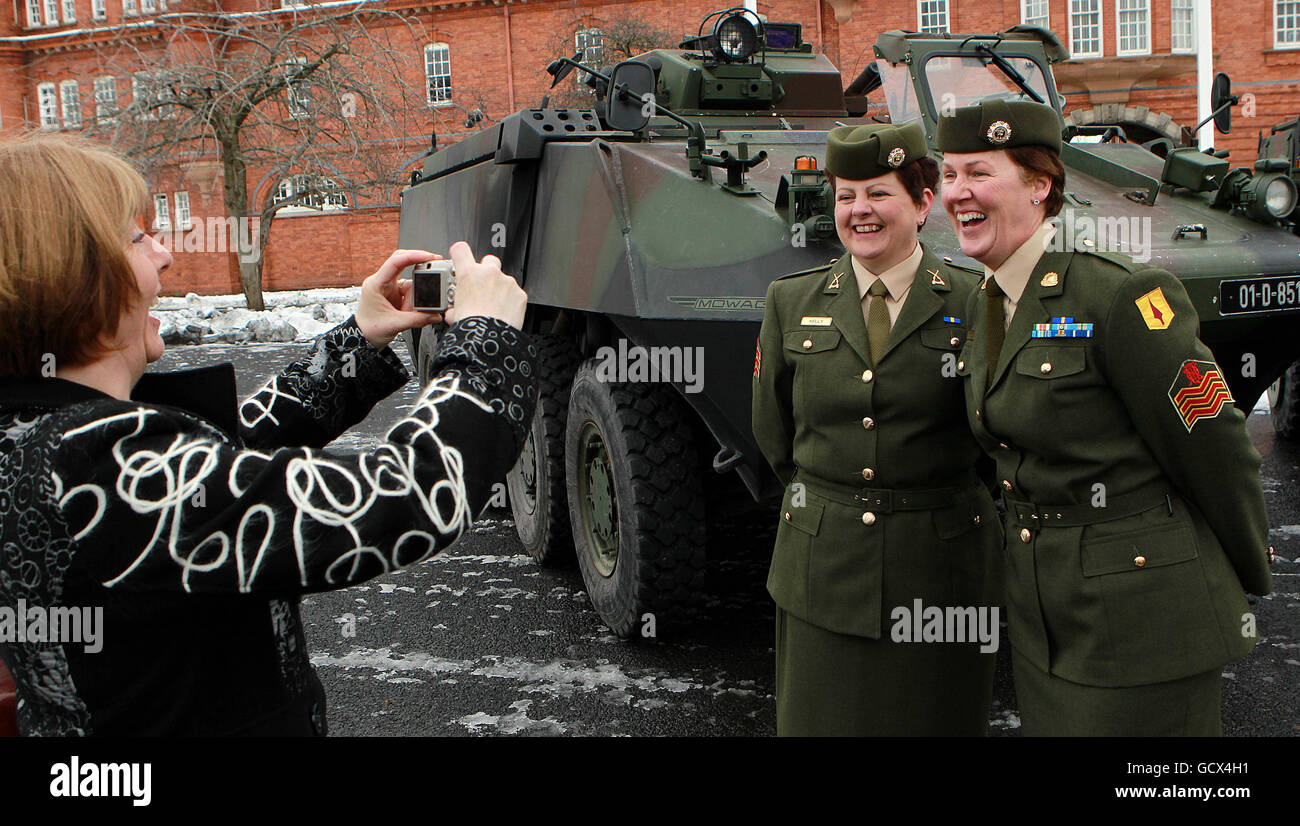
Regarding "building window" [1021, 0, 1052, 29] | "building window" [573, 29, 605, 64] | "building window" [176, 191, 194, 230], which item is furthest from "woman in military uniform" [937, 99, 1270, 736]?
"building window" [176, 191, 194, 230]

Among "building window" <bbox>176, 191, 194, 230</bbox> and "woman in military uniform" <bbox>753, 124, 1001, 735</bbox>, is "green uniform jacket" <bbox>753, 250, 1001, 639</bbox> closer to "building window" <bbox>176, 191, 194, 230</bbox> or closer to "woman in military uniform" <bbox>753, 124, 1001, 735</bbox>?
"woman in military uniform" <bbox>753, 124, 1001, 735</bbox>

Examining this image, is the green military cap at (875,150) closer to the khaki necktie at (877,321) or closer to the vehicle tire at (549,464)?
the khaki necktie at (877,321)

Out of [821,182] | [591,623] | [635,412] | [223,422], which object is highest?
[821,182]

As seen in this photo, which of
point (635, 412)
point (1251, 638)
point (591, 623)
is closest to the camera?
point (1251, 638)

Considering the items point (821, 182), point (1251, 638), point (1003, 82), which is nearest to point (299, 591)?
point (1251, 638)

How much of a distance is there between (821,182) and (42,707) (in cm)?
284

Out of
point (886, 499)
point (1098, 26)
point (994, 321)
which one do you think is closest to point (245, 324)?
point (886, 499)

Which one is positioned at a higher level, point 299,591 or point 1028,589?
point 299,591

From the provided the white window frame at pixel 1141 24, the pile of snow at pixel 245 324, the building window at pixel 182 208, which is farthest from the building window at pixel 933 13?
the building window at pixel 182 208

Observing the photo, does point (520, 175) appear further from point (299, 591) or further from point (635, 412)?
point (299, 591)

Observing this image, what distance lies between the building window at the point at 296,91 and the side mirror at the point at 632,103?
1695 cm

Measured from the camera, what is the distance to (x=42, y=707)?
1.47 meters

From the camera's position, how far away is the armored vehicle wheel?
14.0 feet

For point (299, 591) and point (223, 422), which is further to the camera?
point (223, 422)
